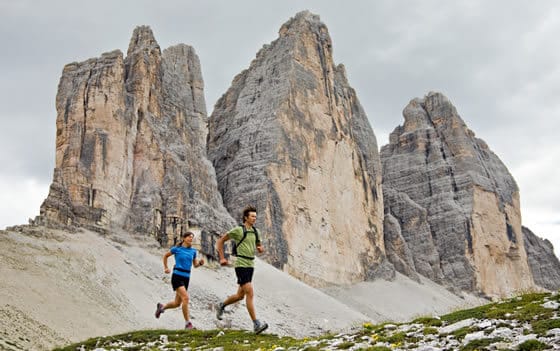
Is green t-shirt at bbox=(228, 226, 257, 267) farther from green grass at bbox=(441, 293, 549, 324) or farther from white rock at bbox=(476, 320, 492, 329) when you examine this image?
white rock at bbox=(476, 320, 492, 329)

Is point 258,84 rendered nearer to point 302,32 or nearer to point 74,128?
point 302,32

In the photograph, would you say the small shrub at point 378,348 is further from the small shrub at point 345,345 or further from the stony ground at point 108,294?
the stony ground at point 108,294

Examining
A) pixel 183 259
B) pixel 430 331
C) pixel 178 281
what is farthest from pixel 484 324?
pixel 178 281

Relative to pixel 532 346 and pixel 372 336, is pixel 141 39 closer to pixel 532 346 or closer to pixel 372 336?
pixel 372 336

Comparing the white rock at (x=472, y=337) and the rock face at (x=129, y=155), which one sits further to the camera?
the rock face at (x=129, y=155)

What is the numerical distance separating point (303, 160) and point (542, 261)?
221ft

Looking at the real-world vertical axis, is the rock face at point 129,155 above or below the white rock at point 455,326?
above

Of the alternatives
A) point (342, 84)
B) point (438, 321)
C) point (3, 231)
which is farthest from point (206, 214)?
point (438, 321)

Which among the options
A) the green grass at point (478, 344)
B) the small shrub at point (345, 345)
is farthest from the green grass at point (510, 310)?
the small shrub at point (345, 345)

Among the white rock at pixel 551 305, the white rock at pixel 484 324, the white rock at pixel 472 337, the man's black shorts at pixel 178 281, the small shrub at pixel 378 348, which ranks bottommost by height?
the small shrub at pixel 378 348

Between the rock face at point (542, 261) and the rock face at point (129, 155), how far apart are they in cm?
7730

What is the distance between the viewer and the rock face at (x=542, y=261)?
4643 inches

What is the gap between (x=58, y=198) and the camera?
4753 cm

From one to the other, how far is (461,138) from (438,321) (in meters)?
104
